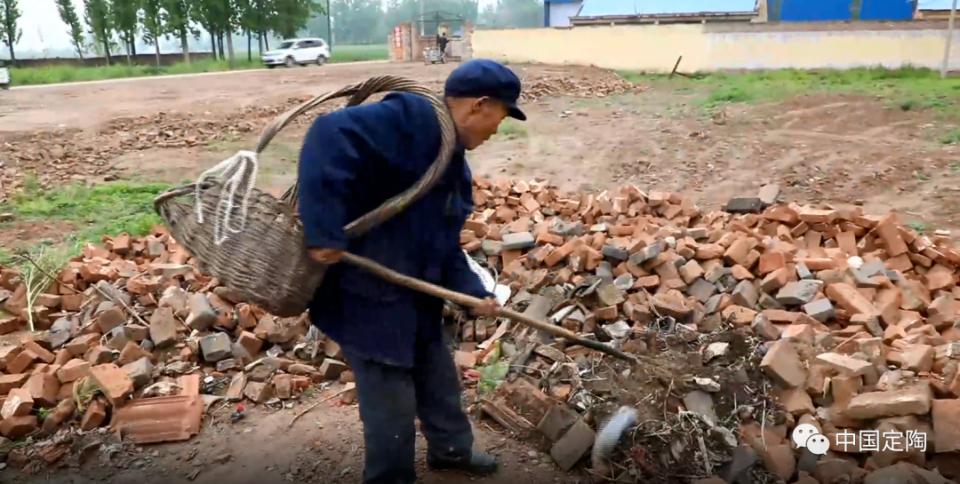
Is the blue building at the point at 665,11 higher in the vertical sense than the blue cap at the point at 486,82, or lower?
higher

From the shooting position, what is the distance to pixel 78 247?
565 cm

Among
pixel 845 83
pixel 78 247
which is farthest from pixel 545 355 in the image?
pixel 845 83

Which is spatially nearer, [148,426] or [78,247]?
[148,426]

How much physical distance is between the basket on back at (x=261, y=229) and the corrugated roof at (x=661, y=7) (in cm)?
2571

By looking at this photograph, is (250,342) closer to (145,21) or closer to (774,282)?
(774,282)

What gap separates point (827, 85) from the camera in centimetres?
1527

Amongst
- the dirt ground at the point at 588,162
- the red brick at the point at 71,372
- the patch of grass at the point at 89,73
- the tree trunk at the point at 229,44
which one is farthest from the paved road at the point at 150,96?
the tree trunk at the point at 229,44

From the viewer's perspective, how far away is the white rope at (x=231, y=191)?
2383mm

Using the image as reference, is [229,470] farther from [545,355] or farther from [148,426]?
[545,355]

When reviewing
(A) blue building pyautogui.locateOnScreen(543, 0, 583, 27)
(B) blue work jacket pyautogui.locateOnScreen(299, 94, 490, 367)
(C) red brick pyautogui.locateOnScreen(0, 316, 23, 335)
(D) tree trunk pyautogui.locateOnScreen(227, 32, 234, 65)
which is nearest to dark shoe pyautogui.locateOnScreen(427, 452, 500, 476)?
(B) blue work jacket pyautogui.locateOnScreen(299, 94, 490, 367)

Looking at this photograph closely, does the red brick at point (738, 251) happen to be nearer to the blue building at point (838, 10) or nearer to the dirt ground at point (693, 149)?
the dirt ground at point (693, 149)

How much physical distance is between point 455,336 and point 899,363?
1962 millimetres

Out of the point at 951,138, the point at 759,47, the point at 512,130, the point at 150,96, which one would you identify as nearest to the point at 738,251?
the point at 951,138

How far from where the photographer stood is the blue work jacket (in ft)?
7.26
